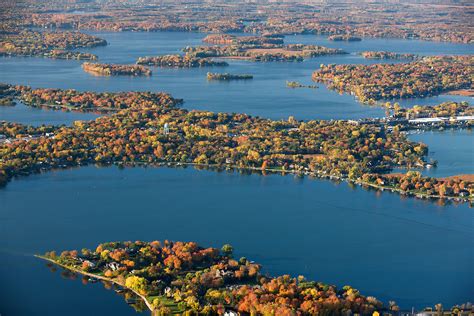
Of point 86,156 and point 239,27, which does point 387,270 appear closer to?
point 86,156

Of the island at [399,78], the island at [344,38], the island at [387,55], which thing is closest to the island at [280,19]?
the island at [344,38]

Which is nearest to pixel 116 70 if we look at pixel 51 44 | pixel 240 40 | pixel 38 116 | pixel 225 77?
pixel 225 77

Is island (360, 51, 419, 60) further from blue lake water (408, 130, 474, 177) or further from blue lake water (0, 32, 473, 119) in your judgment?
blue lake water (408, 130, 474, 177)

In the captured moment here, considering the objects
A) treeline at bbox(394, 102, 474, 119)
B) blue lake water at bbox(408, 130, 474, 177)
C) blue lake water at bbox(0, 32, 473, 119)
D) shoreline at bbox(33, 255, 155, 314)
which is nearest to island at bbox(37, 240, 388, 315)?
shoreline at bbox(33, 255, 155, 314)

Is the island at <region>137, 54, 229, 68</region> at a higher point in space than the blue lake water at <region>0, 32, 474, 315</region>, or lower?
higher

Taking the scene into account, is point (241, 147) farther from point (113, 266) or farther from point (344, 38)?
point (344, 38)

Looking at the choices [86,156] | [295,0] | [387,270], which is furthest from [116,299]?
[295,0]
